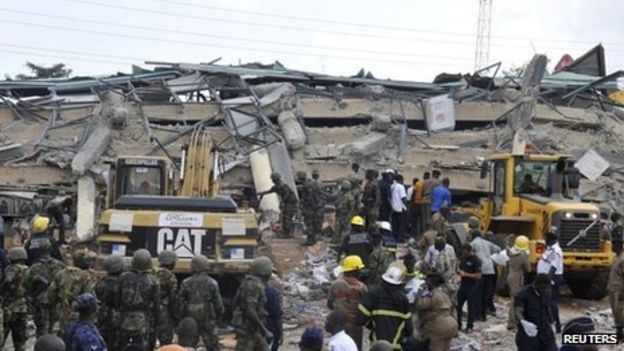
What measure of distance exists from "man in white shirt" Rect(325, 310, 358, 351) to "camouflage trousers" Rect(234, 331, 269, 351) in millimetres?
2033

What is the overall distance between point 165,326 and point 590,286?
8.90m

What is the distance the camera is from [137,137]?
23.2m

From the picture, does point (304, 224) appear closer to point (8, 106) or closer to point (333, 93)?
point (333, 93)

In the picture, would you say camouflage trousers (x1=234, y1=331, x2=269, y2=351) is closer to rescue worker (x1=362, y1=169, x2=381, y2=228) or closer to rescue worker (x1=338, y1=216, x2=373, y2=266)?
rescue worker (x1=338, y1=216, x2=373, y2=266)

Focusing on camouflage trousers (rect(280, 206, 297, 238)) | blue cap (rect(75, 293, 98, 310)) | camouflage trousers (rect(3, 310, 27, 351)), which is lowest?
camouflage trousers (rect(3, 310, 27, 351))


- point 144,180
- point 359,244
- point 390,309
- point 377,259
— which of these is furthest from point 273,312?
point 144,180

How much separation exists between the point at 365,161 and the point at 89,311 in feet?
54.2

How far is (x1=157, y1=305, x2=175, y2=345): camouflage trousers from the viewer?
9.80 meters

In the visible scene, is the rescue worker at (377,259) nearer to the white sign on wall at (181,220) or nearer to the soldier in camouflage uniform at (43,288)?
the white sign on wall at (181,220)

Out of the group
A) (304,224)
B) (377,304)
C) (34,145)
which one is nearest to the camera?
(377,304)

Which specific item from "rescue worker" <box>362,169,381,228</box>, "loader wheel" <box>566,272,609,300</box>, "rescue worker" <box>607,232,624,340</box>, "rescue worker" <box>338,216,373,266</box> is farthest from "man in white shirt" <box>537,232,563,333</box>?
"rescue worker" <box>362,169,381,228</box>

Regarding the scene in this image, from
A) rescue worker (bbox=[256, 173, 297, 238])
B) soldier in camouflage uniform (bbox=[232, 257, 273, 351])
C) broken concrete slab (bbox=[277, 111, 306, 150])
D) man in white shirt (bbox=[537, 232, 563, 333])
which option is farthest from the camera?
broken concrete slab (bbox=[277, 111, 306, 150])

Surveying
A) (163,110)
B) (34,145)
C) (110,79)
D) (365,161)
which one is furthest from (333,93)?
(34,145)

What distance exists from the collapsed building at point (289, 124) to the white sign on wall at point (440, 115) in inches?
1.3
